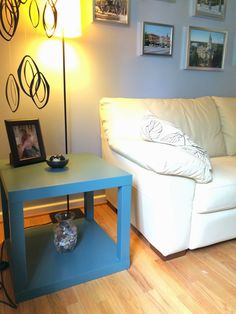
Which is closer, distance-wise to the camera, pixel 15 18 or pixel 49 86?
pixel 15 18

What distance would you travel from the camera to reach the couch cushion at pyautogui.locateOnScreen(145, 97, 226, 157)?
1968 mm

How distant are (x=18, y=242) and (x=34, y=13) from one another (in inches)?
58.2

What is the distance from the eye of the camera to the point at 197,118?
6.73ft

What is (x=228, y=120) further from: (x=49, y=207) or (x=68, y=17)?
(x=49, y=207)

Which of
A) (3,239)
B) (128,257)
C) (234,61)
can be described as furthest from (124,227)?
(234,61)

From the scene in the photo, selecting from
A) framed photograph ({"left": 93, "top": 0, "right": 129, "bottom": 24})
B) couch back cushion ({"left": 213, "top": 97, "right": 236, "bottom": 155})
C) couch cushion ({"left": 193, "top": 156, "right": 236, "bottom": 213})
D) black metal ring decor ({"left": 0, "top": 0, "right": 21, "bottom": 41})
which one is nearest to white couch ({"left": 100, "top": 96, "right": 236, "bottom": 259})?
couch cushion ({"left": 193, "top": 156, "right": 236, "bottom": 213})

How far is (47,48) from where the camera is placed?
1856mm

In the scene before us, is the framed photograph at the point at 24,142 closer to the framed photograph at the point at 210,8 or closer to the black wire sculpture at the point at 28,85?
the black wire sculpture at the point at 28,85

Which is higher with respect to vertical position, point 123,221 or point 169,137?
point 169,137

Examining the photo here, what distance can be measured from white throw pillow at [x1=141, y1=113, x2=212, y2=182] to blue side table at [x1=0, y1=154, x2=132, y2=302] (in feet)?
1.06

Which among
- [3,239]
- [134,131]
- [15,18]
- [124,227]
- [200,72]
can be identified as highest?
[15,18]

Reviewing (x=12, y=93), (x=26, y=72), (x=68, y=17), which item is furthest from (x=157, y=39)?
(x=12, y=93)

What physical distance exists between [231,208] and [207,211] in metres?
0.19

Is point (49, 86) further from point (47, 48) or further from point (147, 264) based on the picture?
point (147, 264)
